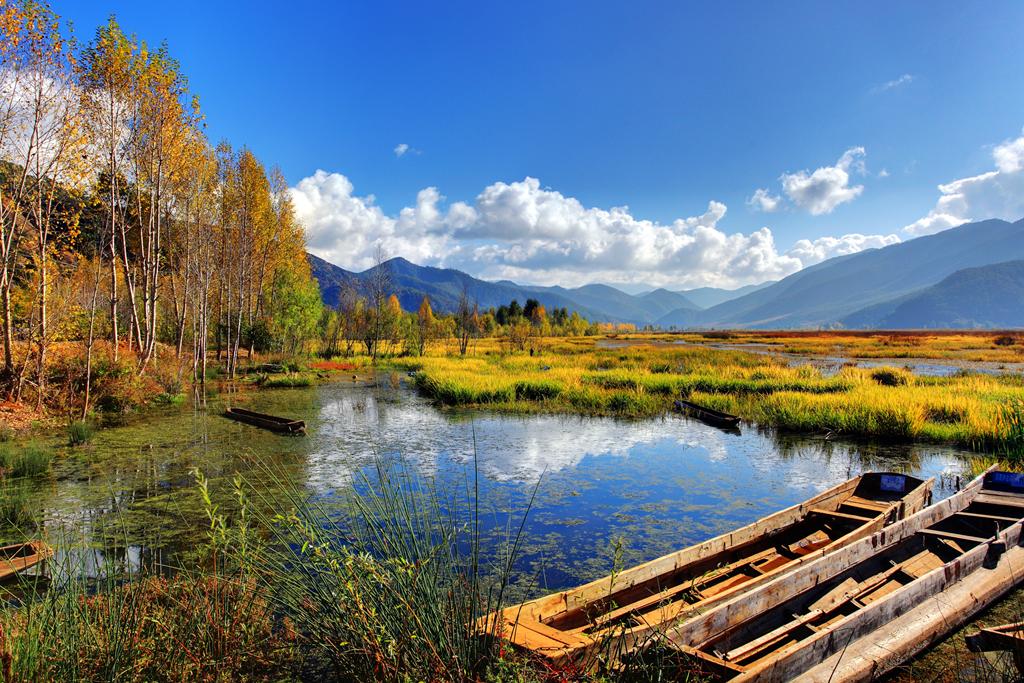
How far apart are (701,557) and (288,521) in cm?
457

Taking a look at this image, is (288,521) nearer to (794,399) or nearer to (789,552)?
(789,552)

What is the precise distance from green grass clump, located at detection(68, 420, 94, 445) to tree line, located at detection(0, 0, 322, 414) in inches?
57.3

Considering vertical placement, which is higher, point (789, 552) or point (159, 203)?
point (159, 203)

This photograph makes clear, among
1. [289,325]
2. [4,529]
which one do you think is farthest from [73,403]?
[289,325]

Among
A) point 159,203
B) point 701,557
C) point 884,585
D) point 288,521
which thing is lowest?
point 884,585

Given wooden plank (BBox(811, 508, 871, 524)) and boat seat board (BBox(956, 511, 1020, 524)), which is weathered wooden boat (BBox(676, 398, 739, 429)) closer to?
boat seat board (BBox(956, 511, 1020, 524))

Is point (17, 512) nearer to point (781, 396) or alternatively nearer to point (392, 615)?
point (392, 615)

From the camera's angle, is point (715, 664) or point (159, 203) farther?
point (159, 203)

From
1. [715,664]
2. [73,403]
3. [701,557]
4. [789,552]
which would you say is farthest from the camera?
[73,403]

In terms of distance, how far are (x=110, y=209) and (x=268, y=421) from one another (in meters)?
10.4

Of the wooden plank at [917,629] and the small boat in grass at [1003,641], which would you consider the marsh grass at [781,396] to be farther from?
the small boat in grass at [1003,641]

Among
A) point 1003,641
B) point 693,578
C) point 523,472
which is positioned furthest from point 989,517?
point 523,472

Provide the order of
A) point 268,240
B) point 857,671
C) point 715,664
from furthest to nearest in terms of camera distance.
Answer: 1. point 268,240
2. point 857,671
3. point 715,664

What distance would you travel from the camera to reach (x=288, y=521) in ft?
12.1
